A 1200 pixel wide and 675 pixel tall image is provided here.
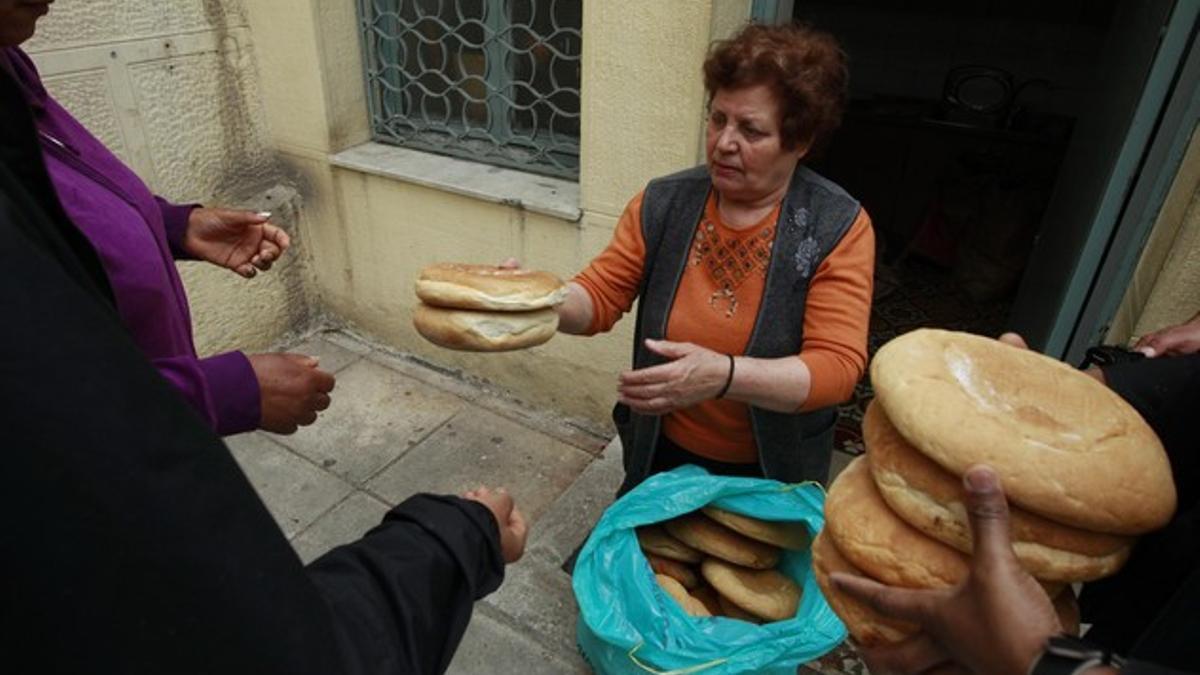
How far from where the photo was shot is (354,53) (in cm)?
399

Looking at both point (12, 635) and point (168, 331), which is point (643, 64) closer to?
point (168, 331)

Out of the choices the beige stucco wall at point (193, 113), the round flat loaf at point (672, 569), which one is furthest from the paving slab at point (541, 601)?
the beige stucco wall at point (193, 113)

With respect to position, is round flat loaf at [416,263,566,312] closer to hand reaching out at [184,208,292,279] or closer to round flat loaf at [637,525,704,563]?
hand reaching out at [184,208,292,279]

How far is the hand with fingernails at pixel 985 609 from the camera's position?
0.89m

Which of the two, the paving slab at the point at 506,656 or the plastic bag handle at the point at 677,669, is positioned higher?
the plastic bag handle at the point at 677,669

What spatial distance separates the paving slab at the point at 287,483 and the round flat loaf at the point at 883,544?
268 centimetres

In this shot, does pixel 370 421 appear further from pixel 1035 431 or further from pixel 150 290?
pixel 1035 431

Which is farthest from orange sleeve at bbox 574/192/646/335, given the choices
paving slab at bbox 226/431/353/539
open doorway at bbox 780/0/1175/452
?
open doorway at bbox 780/0/1175/452

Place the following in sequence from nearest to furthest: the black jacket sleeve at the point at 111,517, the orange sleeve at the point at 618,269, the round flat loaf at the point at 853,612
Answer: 1. the black jacket sleeve at the point at 111,517
2. the round flat loaf at the point at 853,612
3. the orange sleeve at the point at 618,269

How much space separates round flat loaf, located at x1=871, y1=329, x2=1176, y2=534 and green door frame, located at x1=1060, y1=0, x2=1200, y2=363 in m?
1.63

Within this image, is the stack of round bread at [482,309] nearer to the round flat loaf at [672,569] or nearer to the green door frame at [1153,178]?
the round flat loaf at [672,569]

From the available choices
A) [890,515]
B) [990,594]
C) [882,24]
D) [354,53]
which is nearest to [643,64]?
[354,53]

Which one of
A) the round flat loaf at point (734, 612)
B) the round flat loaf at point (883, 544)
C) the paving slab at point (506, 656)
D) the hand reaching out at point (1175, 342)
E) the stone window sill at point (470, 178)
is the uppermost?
the hand reaching out at point (1175, 342)

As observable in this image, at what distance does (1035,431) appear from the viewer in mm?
1105
